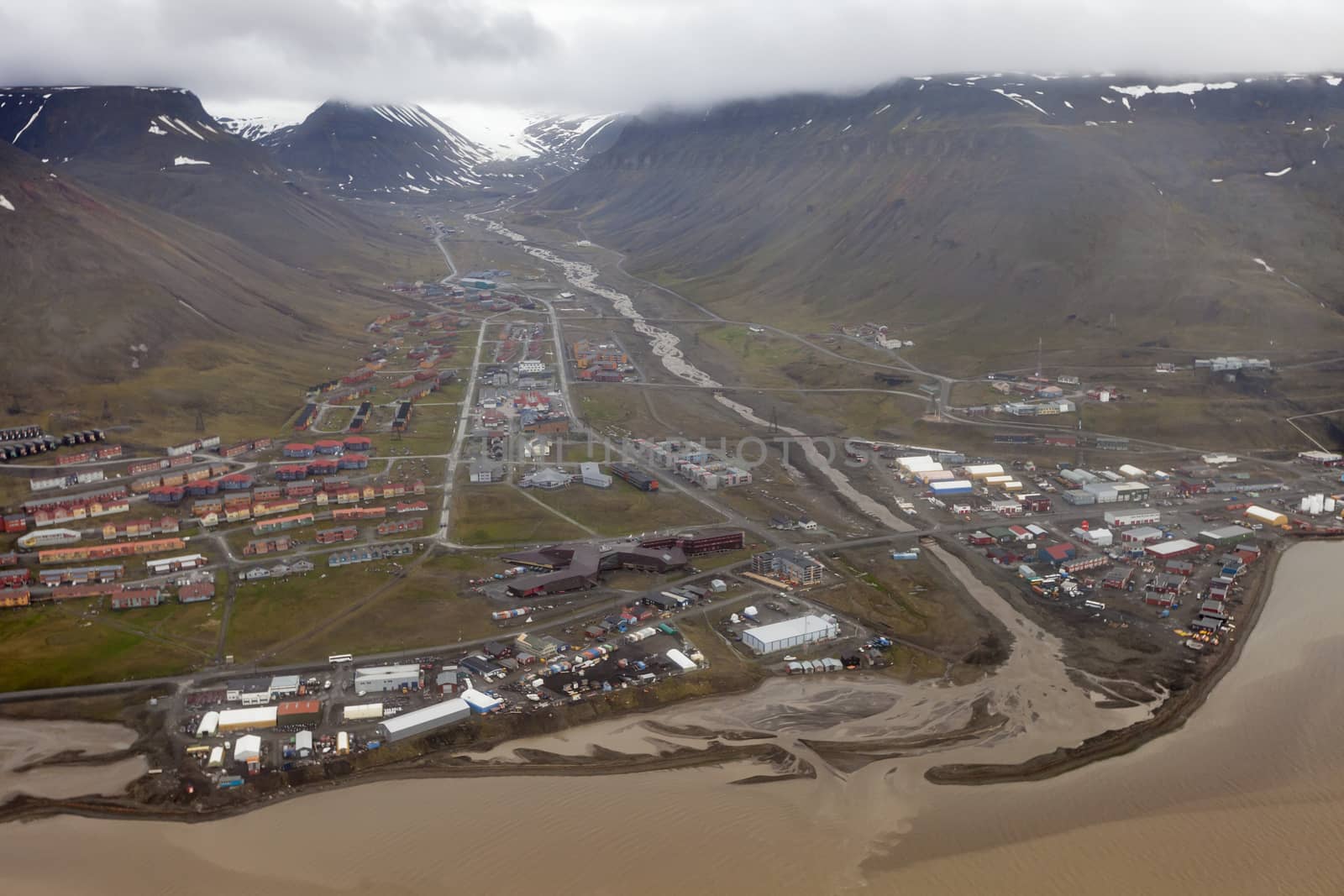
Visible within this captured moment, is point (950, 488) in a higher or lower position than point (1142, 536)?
higher

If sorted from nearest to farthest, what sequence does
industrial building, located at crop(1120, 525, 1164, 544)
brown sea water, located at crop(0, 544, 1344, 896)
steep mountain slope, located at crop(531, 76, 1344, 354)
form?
brown sea water, located at crop(0, 544, 1344, 896) → industrial building, located at crop(1120, 525, 1164, 544) → steep mountain slope, located at crop(531, 76, 1344, 354)

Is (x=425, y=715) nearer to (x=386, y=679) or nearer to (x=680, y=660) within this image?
(x=386, y=679)

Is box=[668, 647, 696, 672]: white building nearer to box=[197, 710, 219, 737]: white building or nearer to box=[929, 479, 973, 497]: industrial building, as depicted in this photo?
box=[197, 710, 219, 737]: white building

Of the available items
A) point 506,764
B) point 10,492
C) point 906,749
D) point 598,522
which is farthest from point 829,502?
point 10,492

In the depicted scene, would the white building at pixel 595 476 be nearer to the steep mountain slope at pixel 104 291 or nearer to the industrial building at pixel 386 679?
the industrial building at pixel 386 679

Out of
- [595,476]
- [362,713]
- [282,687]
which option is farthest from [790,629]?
[595,476]

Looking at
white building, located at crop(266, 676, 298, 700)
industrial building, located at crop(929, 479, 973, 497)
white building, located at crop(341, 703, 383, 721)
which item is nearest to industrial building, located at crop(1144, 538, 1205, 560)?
industrial building, located at crop(929, 479, 973, 497)

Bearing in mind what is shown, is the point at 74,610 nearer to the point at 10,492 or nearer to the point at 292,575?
the point at 292,575
